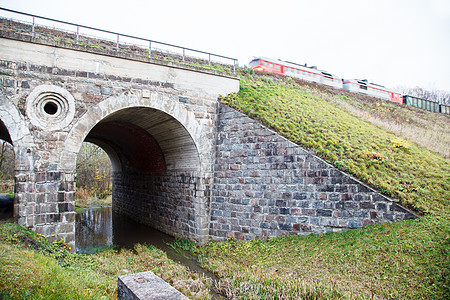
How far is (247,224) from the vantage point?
9.57 metres

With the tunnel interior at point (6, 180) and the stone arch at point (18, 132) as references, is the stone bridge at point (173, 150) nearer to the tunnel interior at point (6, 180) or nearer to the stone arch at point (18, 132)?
the stone arch at point (18, 132)

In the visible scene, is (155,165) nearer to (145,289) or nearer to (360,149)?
(360,149)

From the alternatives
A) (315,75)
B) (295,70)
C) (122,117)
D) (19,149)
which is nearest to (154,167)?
(122,117)

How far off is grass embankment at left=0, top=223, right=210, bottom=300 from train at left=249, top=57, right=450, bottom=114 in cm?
1576

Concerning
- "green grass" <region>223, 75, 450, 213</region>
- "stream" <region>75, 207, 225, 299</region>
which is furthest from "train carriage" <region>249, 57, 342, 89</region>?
"stream" <region>75, 207, 225, 299</region>

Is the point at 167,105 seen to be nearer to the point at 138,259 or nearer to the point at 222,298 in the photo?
the point at 138,259

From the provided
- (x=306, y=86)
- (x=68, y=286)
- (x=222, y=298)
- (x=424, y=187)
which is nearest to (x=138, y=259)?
(x=222, y=298)

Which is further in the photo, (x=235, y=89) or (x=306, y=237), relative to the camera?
(x=235, y=89)

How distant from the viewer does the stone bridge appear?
774 centimetres

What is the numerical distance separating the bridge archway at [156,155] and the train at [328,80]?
11.0m

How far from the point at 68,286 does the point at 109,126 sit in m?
9.61

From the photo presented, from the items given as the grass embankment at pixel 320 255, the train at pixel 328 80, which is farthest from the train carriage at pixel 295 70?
the grass embankment at pixel 320 255

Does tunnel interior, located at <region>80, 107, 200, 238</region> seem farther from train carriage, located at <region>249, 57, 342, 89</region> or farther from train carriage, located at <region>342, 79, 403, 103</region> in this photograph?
train carriage, located at <region>342, 79, 403, 103</region>

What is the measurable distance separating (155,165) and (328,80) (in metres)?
17.2
